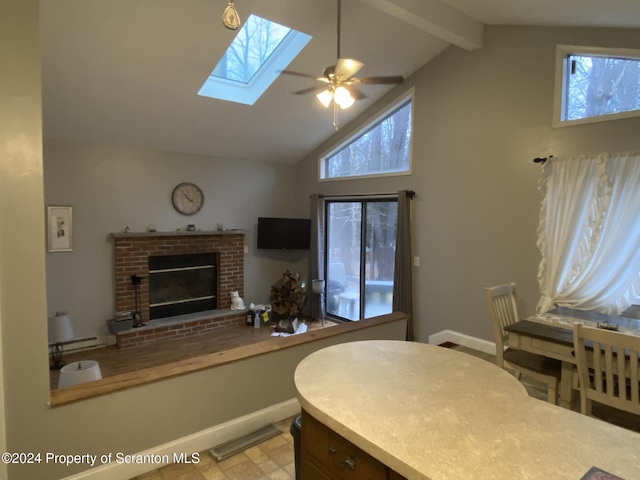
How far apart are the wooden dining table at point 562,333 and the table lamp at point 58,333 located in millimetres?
4528

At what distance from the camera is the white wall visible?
14.8 ft

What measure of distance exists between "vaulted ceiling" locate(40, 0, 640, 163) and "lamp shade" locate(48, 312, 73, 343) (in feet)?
7.18

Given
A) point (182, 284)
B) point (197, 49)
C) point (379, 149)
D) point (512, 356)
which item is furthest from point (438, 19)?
point (182, 284)

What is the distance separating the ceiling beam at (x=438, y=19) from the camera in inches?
119

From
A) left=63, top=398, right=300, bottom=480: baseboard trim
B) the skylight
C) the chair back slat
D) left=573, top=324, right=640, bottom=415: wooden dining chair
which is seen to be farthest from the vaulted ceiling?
left=63, top=398, right=300, bottom=480: baseboard trim

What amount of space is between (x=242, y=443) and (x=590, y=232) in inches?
127

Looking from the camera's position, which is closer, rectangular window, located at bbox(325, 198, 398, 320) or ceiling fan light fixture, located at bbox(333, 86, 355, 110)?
ceiling fan light fixture, located at bbox(333, 86, 355, 110)

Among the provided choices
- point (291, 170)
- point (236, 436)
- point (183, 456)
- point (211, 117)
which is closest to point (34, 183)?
point (183, 456)

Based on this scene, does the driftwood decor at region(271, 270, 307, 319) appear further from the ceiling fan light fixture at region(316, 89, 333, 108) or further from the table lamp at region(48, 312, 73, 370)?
the ceiling fan light fixture at region(316, 89, 333, 108)

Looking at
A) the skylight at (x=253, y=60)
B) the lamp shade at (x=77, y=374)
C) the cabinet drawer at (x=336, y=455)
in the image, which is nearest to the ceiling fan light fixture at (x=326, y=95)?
the skylight at (x=253, y=60)

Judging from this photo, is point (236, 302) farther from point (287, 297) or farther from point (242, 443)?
point (242, 443)

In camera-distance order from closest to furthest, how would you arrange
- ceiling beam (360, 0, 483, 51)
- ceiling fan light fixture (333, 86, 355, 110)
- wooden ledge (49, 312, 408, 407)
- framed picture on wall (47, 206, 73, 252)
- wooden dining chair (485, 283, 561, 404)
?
wooden ledge (49, 312, 408, 407)
wooden dining chair (485, 283, 561, 404)
ceiling fan light fixture (333, 86, 355, 110)
ceiling beam (360, 0, 483, 51)
framed picture on wall (47, 206, 73, 252)

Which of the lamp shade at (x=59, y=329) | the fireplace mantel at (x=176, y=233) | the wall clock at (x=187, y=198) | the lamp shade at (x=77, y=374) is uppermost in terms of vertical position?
the wall clock at (x=187, y=198)

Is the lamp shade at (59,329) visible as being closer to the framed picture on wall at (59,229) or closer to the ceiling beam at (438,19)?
the framed picture on wall at (59,229)
